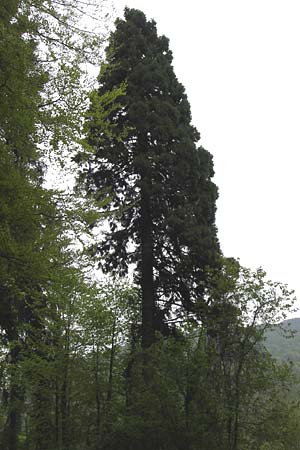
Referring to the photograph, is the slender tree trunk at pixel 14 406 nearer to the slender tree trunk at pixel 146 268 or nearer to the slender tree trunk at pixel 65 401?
the slender tree trunk at pixel 65 401

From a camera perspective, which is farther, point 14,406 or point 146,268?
point 14,406

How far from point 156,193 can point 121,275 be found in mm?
2495

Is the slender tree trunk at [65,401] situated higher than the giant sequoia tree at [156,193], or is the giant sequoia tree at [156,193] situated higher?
the giant sequoia tree at [156,193]

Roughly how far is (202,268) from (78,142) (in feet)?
23.6

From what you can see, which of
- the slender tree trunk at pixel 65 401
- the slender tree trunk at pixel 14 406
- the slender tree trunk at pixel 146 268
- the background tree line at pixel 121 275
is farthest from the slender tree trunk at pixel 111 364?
the slender tree trunk at pixel 14 406

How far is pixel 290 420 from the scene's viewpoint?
9648 millimetres

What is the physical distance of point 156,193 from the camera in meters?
13.2

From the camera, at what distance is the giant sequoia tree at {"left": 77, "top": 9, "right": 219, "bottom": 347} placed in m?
12.8

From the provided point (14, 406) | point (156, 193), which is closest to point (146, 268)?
point (156, 193)

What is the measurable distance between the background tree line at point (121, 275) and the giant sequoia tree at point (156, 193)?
40 millimetres

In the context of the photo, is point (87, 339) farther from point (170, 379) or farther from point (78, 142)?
point (78, 142)

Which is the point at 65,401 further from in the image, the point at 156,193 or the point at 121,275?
the point at 156,193

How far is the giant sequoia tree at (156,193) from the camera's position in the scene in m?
12.8

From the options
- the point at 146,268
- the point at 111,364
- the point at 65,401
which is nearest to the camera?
the point at 65,401
